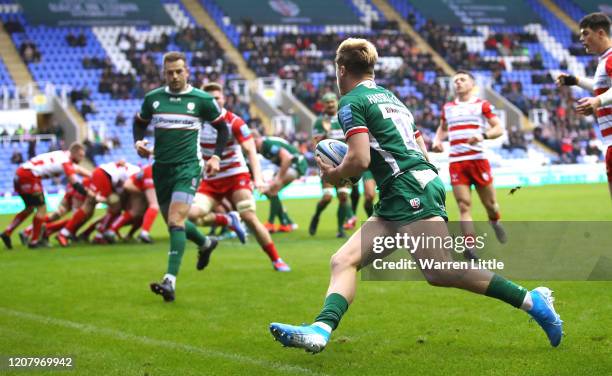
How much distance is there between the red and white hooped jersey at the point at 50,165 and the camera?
49.0 ft

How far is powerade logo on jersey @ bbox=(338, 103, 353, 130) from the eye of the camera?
17.4 feet

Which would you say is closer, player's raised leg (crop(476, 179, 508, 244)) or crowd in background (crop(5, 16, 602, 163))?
player's raised leg (crop(476, 179, 508, 244))

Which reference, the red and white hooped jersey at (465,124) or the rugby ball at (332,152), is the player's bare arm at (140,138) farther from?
the red and white hooped jersey at (465,124)

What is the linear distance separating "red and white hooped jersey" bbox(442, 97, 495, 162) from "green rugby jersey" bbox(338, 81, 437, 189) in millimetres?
5848

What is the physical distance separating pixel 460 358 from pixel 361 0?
45.1 meters

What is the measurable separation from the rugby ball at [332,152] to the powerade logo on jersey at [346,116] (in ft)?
0.83

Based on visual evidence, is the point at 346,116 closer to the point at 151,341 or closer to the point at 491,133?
the point at 151,341

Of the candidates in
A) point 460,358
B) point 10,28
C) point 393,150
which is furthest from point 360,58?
point 10,28

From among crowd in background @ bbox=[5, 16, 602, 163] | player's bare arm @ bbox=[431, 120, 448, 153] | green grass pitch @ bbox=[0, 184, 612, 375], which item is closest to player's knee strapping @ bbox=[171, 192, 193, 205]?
green grass pitch @ bbox=[0, 184, 612, 375]

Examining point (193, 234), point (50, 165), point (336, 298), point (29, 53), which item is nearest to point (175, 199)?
point (193, 234)

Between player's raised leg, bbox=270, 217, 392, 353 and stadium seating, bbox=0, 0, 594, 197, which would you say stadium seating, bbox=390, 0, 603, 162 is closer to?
stadium seating, bbox=0, 0, 594, 197

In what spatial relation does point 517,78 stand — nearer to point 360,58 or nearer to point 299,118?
point 299,118

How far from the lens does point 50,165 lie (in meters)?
15.1

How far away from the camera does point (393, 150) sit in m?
5.50
